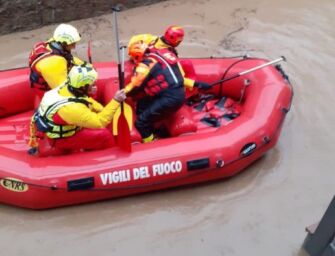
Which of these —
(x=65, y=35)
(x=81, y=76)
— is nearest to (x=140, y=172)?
(x=81, y=76)

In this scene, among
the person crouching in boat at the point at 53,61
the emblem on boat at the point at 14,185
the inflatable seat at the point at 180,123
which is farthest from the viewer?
the inflatable seat at the point at 180,123

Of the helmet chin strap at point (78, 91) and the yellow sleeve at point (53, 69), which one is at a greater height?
the helmet chin strap at point (78, 91)

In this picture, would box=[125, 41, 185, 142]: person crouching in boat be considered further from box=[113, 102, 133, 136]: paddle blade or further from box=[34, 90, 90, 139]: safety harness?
box=[34, 90, 90, 139]: safety harness

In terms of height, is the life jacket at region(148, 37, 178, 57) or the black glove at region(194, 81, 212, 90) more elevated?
the life jacket at region(148, 37, 178, 57)

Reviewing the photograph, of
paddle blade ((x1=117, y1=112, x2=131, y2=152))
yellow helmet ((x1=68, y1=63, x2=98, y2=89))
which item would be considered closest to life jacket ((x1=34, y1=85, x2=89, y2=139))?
yellow helmet ((x1=68, y1=63, x2=98, y2=89))

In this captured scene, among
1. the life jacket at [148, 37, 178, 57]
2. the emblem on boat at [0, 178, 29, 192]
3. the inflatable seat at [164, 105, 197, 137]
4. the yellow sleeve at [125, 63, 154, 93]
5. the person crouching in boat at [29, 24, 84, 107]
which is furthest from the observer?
the life jacket at [148, 37, 178, 57]

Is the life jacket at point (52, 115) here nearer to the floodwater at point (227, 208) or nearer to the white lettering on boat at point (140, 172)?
the white lettering on boat at point (140, 172)

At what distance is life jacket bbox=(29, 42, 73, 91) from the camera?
16.8ft

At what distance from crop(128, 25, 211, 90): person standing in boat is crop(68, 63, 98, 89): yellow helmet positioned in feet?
2.64

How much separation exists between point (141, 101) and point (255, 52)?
7.28 feet

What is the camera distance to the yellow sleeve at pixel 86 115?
455 centimetres

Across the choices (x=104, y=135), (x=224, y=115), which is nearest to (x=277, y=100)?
(x=224, y=115)

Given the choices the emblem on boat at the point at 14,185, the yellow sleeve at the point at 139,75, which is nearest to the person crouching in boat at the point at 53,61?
the yellow sleeve at the point at 139,75

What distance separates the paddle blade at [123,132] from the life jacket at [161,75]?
443 mm
